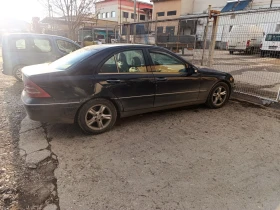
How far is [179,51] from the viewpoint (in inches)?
399

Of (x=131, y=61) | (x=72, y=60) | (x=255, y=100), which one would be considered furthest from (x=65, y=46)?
(x=255, y=100)

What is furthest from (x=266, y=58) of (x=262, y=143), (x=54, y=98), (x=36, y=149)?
(x=36, y=149)

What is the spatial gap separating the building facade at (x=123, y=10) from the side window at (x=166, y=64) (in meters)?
46.3

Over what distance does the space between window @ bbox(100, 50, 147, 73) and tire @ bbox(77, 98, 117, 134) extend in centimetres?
58

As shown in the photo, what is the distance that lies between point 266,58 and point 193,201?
5.28 metres

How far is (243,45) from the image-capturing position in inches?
237

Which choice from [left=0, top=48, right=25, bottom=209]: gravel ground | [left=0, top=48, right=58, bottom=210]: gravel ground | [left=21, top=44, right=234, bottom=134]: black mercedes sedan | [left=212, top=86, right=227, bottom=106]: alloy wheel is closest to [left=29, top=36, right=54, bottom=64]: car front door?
[left=0, top=48, right=25, bottom=209]: gravel ground

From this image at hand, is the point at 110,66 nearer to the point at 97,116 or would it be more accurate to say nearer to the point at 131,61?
the point at 131,61

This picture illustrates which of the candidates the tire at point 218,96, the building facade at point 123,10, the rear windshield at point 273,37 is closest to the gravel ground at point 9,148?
the tire at point 218,96

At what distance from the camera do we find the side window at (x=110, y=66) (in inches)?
137

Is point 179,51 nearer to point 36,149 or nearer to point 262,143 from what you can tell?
point 262,143

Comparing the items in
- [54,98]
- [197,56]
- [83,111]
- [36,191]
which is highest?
[197,56]

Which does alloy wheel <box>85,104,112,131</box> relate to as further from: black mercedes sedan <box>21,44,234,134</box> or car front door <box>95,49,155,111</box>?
car front door <box>95,49,155,111</box>

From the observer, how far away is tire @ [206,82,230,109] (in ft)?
16.0
